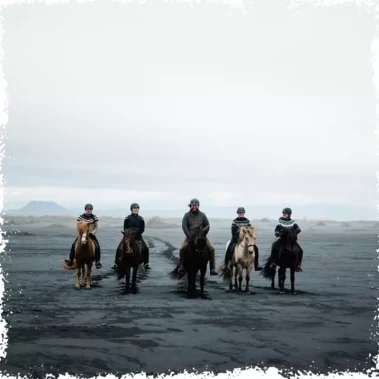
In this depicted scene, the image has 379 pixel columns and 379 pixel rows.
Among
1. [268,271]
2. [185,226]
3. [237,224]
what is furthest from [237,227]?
[185,226]

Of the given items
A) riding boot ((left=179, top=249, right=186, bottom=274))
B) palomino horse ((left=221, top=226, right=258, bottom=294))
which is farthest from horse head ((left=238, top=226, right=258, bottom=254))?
riding boot ((left=179, top=249, right=186, bottom=274))

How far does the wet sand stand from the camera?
760cm

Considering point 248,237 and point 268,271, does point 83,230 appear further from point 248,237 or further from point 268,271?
point 268,271

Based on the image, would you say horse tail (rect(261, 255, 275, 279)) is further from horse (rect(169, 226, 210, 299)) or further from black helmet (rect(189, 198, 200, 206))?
black helmet (rect(189, 198, 200, 206))

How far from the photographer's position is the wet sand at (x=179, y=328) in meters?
7.60

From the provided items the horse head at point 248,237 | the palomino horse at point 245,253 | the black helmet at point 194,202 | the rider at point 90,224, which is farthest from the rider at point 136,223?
the horse head at point 248,237

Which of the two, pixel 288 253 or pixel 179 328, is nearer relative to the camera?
pixel 179 328

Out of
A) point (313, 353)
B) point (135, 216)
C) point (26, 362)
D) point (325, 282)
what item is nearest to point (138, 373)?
point (26, 362)

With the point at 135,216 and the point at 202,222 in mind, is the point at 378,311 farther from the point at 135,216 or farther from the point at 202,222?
the point at 135,216

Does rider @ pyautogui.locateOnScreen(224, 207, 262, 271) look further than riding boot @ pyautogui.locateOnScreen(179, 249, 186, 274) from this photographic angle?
Yes

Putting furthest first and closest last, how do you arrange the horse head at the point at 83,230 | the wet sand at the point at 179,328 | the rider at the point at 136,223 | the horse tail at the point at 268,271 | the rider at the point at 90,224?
the horse tail at the point at 268,271, the rider at the point at 90,224, the rider at the point at 136,223, the horse head at the point at 83,230, the wet sand at the point at 179,328

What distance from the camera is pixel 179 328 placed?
9953 millimetres

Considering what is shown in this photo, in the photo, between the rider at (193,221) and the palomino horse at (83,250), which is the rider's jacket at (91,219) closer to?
the palomino horse at (83,250)

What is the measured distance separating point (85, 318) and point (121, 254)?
14.5ft
